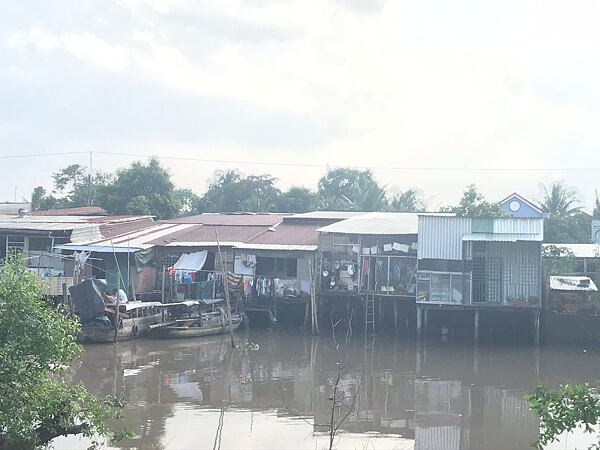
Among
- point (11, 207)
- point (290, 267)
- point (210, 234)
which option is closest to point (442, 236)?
point (290, 267)

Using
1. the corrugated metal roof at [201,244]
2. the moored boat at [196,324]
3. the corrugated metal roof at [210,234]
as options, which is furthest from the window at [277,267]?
the moored boat at [196,324]

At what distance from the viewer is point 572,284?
75.3 ft

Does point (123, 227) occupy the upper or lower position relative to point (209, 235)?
upper

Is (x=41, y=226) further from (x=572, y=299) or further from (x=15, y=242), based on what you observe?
(x=572, y=299)

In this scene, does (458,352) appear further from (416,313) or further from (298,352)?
(298,352)

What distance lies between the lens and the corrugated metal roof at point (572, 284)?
22250 millimetres

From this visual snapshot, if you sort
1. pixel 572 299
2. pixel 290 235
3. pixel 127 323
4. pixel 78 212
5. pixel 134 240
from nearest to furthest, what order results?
1. pixel 127 323
2. pixel 572 299
3. pixel 134 240
4. pixel 290 235
5. pixel 78 212

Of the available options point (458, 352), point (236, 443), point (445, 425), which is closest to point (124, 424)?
point (236, 443)

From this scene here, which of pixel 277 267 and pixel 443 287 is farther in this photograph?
pixel 277 267

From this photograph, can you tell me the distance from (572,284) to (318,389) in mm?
10708

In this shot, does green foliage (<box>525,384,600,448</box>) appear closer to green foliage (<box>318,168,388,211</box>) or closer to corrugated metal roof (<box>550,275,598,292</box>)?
corrugated metal roof (<box>550,275,598,292</box>)

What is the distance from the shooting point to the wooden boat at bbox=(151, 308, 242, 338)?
73.2 ft

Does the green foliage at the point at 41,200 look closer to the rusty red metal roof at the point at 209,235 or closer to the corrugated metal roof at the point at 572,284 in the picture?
the rusty red metal roof at the point at 209,235

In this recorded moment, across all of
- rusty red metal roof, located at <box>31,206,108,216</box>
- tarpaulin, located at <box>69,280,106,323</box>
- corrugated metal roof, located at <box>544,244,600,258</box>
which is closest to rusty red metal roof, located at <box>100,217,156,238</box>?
rusty red metal roof, located at <box>31,206,108,216</box>
